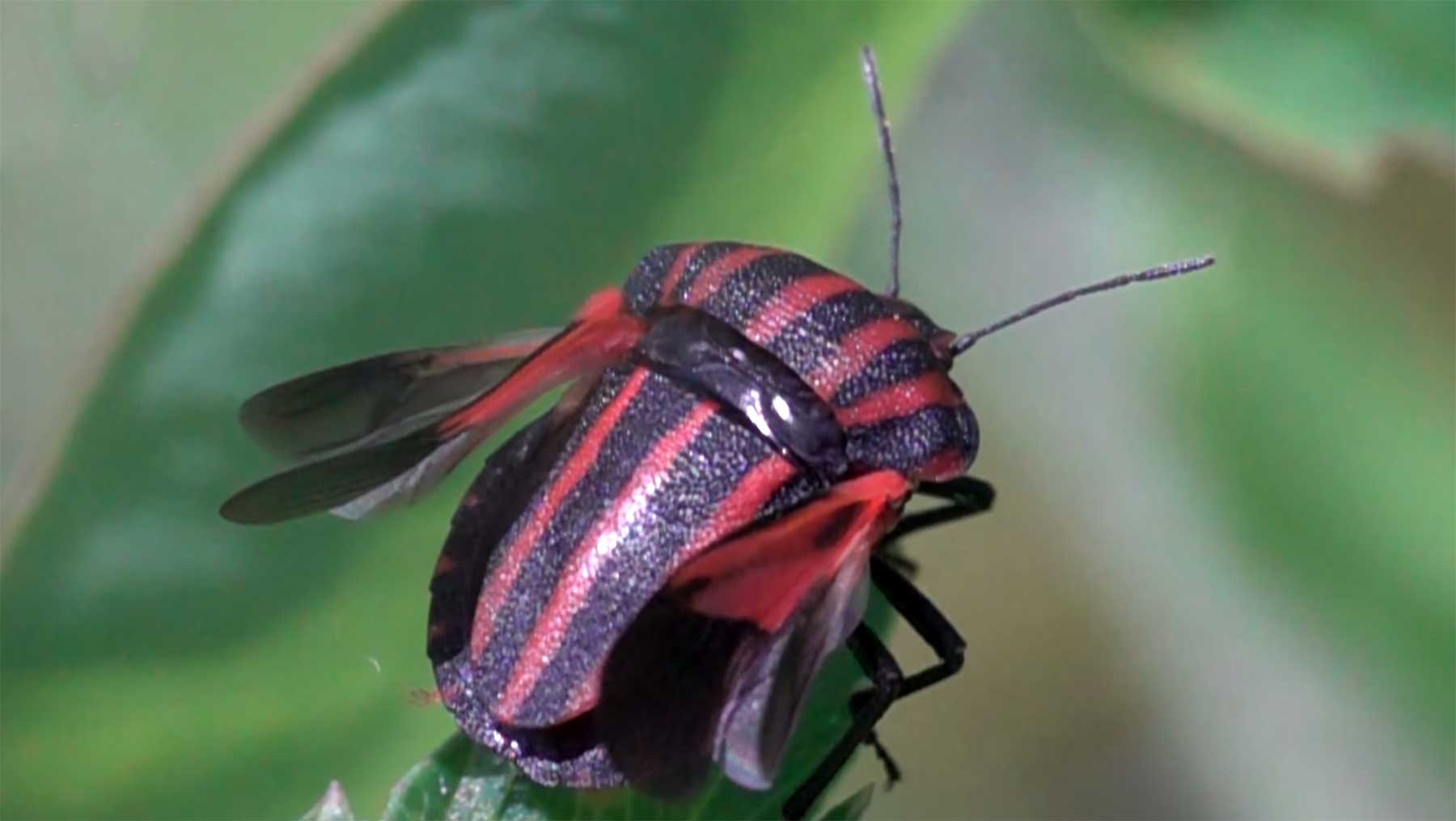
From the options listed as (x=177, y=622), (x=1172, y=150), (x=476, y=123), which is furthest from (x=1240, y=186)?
(x=177, y=622)

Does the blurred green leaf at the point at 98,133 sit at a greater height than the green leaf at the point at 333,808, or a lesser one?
greater

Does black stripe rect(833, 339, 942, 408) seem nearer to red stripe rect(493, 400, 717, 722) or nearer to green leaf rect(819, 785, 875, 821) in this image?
red stripe rect(493, 400, 717, 722)

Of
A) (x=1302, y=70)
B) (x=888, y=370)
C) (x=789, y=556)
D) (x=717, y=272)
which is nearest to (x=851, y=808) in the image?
(x=789, y=556)

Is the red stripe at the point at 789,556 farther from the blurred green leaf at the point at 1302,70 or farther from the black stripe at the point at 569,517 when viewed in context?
the blurred green leaf at the point at 1302,70

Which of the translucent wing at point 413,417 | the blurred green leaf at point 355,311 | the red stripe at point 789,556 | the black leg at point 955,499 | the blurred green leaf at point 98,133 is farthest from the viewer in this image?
the blurred green leaf at point 98,133

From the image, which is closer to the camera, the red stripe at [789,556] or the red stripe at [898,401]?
the red stripe at [789,556]

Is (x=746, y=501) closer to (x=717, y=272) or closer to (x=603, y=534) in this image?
(x=603, y=534)

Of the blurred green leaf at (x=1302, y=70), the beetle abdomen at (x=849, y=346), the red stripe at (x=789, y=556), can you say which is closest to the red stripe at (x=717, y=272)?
the beetle abdomen at (x=849, y=346)

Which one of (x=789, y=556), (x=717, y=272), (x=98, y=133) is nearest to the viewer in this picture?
(x=789, y=556)
